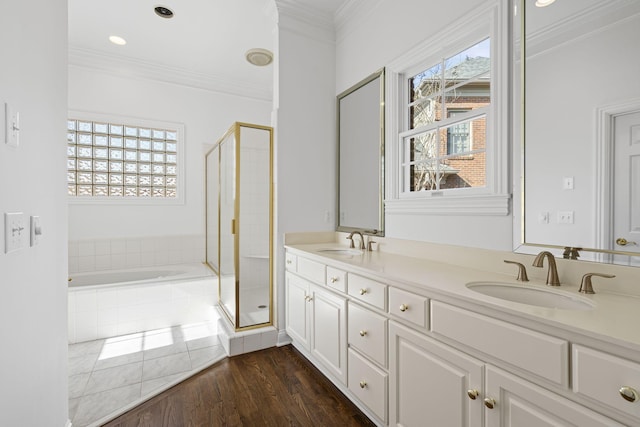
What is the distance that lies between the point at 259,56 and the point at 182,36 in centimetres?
79

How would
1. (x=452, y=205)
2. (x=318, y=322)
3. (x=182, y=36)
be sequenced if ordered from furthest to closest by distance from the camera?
(x=182, y=36) → (x=318, y=322) → (x=452, y=205)

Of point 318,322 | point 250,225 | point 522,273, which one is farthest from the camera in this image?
point 250,225

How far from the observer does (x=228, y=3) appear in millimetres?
2486

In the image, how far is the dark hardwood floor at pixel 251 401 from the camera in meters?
1.65

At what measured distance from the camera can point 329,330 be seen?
6.23 ft

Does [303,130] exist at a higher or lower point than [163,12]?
lower

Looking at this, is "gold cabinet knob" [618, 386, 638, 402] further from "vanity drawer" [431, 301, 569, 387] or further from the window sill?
the window sill

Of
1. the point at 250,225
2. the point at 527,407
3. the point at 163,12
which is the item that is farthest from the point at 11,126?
the point at 163,12

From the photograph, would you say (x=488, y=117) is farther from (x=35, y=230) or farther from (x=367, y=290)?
(x=35, y=230)

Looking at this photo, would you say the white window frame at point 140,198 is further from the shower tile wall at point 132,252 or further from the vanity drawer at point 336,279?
the vanity drawer at point 336,279

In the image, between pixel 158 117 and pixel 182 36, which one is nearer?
pixel 182 36

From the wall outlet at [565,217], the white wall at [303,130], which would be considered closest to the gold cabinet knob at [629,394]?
the wall outlet at [565,217]

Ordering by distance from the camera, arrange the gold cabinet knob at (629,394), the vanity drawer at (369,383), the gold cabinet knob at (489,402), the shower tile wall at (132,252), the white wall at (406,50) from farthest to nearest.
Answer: the shower tile wall at (132,252) < the white wall at (406,50) < the vanity drawer at (369,383) < the gold cabinet knob at (489,402) < the gold cabinet knob at (629,394)

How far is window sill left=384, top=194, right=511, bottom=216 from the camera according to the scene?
4.90 ft
